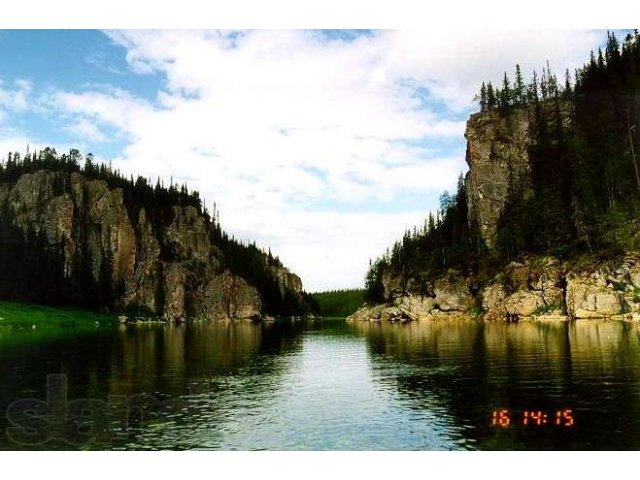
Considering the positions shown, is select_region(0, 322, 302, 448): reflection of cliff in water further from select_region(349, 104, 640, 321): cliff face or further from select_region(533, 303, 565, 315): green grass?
select_region(533, 303, 565, 315): green grass

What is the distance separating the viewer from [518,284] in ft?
482

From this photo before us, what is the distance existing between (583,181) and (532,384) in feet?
457

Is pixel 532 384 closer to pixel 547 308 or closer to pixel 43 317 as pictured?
pixel 547 308

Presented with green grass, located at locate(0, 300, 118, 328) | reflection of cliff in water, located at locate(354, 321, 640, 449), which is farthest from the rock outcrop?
green grass, located at locate(0, 300, 118, 328)

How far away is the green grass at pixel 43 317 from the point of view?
467 feet

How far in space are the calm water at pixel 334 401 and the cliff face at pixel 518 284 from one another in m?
64.9

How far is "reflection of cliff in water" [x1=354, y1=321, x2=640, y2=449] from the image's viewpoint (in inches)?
994

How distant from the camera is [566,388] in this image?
119 feet
